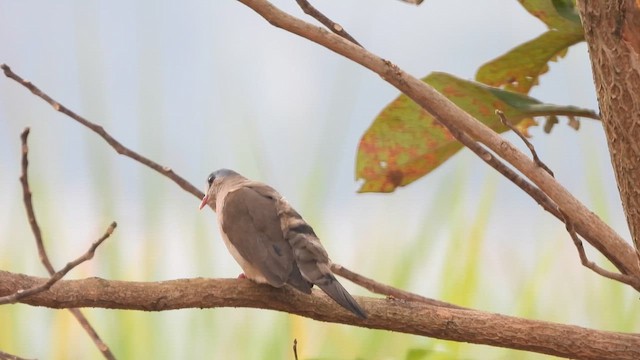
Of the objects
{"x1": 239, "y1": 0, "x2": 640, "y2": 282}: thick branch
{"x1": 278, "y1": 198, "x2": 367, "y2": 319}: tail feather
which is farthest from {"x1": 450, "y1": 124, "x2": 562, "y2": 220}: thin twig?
{"x1": 278, "y1": 198, "x2": 367, "y2": 319}: tail feather

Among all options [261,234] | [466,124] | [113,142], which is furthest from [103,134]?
[466,124]

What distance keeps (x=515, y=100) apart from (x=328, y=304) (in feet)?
1.71

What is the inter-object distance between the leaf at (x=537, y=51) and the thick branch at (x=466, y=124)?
14.1 inches

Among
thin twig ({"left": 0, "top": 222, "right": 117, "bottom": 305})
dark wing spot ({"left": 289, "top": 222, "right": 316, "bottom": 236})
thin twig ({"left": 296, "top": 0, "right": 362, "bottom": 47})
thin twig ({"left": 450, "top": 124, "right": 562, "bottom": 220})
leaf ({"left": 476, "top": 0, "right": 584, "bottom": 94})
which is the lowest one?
thin twig ({"left": 0, "top": 222, "right": 117, "bottom": 305})

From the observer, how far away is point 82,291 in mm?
1343

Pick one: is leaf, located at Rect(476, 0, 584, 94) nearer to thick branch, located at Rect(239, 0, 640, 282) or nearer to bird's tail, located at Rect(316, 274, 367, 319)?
thick branch, located at Rect(239, 0, 640, 282)

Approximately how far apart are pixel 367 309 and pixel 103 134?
1.67ft

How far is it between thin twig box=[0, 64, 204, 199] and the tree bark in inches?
27.2

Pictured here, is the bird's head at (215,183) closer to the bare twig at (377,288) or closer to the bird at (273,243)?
the bird at (273,243)

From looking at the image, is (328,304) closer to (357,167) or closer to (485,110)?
(357,167)

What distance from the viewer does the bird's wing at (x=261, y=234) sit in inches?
55.1

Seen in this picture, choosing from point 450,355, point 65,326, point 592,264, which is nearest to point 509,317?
point 592,264

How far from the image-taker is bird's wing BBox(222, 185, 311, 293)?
1.40 meters

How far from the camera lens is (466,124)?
1.41m
